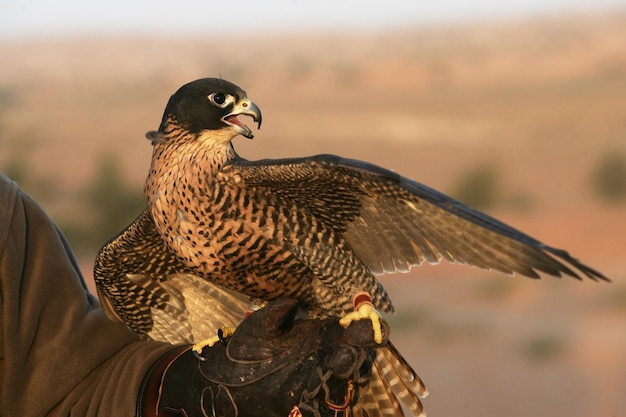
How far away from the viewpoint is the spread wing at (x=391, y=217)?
120 inches

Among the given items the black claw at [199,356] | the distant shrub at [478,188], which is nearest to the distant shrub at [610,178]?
the distant shrub at [478,188]

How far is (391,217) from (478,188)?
2256 cm

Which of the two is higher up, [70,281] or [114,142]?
[70,281]

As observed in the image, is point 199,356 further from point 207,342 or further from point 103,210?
point 103,210

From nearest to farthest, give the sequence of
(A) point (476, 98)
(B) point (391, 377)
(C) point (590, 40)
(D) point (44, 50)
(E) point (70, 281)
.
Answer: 1. (E) point (70, 281)
2. (B) point (391, 377)
3. (A) point (476, 98)
4. (C) point (590, 40)
5. (D) point (44, 50)

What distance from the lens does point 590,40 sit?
47719 mm

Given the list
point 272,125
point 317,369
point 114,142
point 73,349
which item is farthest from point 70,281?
point 272,125

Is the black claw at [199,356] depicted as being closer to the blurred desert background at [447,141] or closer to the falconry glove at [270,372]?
the falconry glove at [270,372]

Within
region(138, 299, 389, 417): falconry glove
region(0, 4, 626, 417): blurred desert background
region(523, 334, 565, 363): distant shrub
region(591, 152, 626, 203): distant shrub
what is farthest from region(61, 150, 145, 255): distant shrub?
region(138, 299, 389, 417): falconry glove

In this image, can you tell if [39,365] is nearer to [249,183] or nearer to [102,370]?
[102,370]

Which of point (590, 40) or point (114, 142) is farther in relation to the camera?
point (590, 40)

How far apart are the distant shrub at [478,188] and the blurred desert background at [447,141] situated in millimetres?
86

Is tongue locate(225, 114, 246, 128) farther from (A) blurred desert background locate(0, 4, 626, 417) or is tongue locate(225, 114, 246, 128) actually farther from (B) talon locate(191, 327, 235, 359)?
(A) blurred desert background locate(0, 4, 626, 417)

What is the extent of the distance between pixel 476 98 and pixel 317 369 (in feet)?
118
